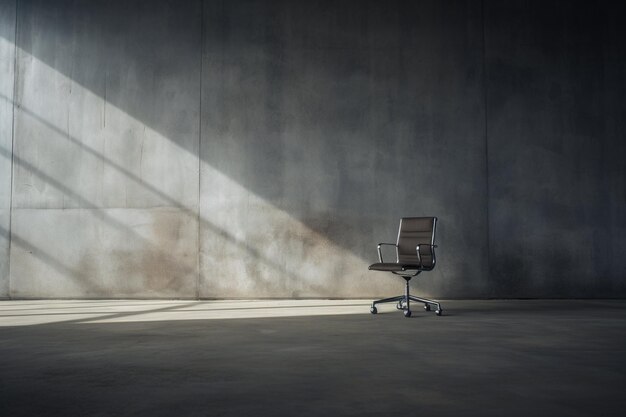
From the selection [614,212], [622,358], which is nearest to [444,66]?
[614,212]

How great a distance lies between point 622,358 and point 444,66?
16.9ft

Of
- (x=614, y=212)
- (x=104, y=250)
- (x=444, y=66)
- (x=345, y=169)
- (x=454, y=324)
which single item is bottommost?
(x=454, y=324)

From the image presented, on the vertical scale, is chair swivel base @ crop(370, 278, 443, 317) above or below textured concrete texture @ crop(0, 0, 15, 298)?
below

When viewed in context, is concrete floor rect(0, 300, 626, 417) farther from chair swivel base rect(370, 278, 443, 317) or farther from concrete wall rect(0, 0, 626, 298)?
concrete wall rect(0, 0, 626, 298)

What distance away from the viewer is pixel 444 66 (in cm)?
745

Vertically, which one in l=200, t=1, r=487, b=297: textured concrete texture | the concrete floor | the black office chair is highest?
l=200, t=1, r=487, b=297: textured concrete texture

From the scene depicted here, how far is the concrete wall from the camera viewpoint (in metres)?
7.20

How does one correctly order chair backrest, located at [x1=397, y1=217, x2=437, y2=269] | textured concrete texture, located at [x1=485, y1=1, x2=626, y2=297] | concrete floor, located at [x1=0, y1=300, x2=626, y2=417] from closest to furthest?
1. concrete floor, located at [x1=0, y1=300, x2=626, y2=417]
2. chair backrest, located at [x1=397, y1=217, x2=437, y2=269]
3. textured concrete texture, located at [x1=485, y1=1, x2=626, y2=297]

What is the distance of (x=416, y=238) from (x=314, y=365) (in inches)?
123

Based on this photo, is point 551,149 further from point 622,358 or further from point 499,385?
point 499,385

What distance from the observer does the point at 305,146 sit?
735cm

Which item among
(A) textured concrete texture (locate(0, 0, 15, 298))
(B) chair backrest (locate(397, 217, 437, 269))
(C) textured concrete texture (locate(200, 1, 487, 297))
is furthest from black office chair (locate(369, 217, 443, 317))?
(A) textured concrete texture (locate(0, 0, 15, 298))

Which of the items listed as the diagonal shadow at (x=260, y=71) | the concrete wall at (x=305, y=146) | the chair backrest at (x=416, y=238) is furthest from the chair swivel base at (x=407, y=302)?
the diagonal shadow at (x=260, y=71)

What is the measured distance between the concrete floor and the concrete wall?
73.0 inches
